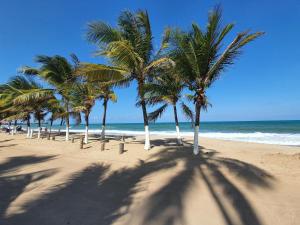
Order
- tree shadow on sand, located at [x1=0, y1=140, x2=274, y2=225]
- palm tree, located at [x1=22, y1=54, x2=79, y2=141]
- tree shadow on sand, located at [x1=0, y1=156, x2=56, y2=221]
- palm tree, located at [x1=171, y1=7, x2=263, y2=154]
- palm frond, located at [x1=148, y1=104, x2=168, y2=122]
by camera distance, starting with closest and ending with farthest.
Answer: tree shadow on sand, located at [x1=0, y1=140, x2=274, y2=225]
tree shadow on sand, located at [x1=0, y1=156, x2=56, y2=221]
palm tree, located at [x1=171, y1=7, x2=263, y2=154]
palm frond, located at [x1=148, y1=104, x2=168, y2=122]
palm tree, located at [x1=22, y1=54, x2=79, y2=141]

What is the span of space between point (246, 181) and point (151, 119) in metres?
11.0

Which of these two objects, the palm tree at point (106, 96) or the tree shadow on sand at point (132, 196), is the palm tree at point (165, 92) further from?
the tree shadow on sand at point (132, 196)

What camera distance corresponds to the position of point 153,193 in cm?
627

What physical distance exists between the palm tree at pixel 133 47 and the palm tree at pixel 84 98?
6.21 meters

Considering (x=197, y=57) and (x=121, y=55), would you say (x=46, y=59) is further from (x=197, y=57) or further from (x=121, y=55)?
(x=197, y=57)

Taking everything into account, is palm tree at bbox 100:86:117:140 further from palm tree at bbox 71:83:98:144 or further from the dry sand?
the dry sand

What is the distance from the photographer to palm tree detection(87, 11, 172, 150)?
12.6 m

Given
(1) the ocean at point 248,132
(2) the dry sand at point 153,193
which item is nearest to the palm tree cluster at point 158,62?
(2) the dry sand at point 153,193

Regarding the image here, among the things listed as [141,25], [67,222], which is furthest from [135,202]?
[141,25]

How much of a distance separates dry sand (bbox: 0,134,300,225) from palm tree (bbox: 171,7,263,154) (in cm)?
335

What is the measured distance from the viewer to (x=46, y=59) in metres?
21.9

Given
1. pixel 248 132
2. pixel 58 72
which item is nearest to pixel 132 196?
pixel 58 72

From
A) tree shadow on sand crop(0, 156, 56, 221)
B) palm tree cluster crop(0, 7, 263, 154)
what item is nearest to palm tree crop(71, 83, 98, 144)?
palm tree cluster crop(0, 7, 263, 154)

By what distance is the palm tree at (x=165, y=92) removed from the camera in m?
13.5
